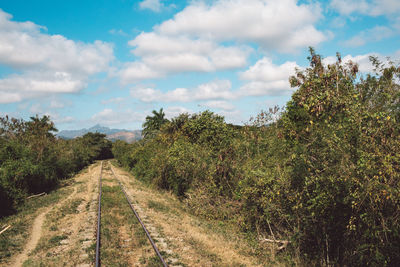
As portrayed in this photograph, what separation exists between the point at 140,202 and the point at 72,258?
7.89m

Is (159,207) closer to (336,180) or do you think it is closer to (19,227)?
(19,227)

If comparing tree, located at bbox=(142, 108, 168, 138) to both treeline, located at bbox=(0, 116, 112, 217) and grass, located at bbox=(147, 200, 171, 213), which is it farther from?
grass, located at bbox=(147, 200, 171, 213)

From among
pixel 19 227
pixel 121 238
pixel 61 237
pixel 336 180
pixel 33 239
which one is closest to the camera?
pixel 336 180

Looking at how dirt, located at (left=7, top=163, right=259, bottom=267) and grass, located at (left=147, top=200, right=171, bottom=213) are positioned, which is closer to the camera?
Answer: dirt, located at (left=7, top=163, right=259, bottom=267)

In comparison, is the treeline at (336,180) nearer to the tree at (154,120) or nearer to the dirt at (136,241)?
the dirt at (136,241)

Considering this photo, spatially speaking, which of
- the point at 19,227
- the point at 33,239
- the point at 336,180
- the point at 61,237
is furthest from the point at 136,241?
the point at 336,180

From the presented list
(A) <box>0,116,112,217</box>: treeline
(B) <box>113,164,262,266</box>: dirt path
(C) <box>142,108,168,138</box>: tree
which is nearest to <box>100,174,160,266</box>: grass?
(B) <box>113,164,262,266</box>: dirt path

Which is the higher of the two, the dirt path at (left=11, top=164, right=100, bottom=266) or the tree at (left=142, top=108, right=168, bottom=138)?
the tree at (left=142, top=108, right=168, bottom=138)

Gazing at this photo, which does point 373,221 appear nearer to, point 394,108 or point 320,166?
point 320,166

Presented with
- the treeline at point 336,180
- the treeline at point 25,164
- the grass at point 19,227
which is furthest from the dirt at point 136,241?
the treeline at point 25,164

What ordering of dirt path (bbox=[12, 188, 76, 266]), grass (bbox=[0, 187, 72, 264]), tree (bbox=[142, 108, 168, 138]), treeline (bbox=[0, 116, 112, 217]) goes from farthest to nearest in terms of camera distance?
tree (bbox=[142, 108, 168, 138]) → treeline (bbox=[0, 116, 112, 217]) → grass (bbox=[0, 187, 72, 264]) → dirt path (bbox=[12, 188, 76, 266])

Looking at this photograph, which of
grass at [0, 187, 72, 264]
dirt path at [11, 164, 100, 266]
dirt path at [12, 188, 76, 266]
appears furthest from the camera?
grass at [0, 187, 72, 264]

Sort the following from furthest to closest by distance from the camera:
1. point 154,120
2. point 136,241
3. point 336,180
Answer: point 154,120, point 136,241, point 336,180

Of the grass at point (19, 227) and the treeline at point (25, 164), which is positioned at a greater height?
the treeline at point (25, 164)
